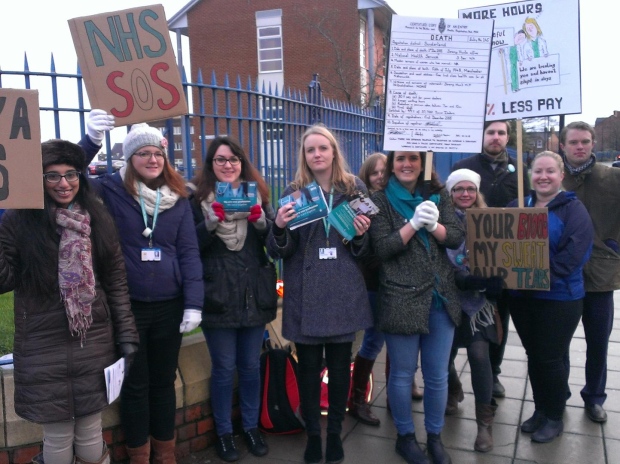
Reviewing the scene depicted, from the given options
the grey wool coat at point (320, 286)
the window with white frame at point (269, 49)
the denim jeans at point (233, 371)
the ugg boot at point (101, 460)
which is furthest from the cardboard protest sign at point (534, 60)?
the window with white frame at point (269, 49)

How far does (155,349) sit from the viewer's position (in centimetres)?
312

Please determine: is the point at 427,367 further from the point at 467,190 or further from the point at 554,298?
the point at 467,190

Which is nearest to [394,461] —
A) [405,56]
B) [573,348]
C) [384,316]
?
[384,316]

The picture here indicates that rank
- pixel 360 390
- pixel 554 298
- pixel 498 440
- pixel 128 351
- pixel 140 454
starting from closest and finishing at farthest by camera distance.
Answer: pixel 128 351
pixel 140 454
pixel 554 298
pixel 498 440
pixel 360 390

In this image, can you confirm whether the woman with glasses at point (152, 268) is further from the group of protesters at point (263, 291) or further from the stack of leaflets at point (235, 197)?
the stack of leaflets at point (235, 197)

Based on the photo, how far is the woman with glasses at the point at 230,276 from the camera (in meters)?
3.36

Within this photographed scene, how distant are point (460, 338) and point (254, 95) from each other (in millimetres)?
2598

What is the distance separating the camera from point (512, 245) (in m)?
3.55

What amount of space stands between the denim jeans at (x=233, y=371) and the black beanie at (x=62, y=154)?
48.3 inches

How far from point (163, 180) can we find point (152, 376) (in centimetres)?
107

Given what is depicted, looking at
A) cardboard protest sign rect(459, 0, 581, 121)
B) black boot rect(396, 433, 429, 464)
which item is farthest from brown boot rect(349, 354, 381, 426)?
A: cardboard protest sign rect(459, 0, 581, 121)

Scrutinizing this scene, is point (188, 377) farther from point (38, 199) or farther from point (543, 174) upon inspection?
point (543, 174)

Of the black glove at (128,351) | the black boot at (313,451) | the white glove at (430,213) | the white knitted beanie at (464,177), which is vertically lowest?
the black boot at (313,451)

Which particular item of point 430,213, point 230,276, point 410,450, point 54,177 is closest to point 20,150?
point 54,177
